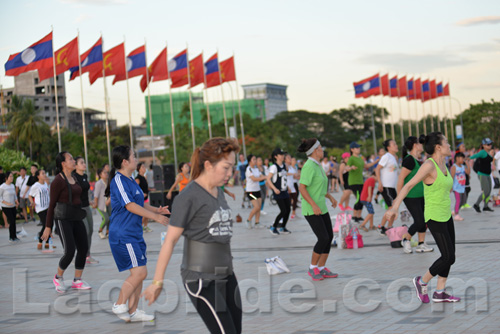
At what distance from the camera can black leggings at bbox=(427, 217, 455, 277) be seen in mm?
6992

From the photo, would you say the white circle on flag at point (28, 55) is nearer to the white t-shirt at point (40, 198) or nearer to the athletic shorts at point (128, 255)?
the white t-shirt at point (40, 198)

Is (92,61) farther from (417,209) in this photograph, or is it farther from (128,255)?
(128,255)

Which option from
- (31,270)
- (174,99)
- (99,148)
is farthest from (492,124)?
(31,270)

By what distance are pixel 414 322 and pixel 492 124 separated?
310ft

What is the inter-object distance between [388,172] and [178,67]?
3172cm

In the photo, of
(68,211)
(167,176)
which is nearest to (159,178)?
(167,176)

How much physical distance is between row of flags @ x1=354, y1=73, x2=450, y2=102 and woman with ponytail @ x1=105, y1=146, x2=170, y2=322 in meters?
54.0

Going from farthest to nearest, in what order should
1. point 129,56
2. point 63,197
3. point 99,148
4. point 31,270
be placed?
point 99,148 < point 129,56 < point 31,270 < point 63,197

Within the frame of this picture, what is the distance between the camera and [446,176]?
289 inches

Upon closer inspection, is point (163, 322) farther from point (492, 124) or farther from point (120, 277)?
point (492, 124)

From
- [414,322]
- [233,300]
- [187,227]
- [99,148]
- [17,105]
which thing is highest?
[17,105]

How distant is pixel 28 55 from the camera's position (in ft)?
106

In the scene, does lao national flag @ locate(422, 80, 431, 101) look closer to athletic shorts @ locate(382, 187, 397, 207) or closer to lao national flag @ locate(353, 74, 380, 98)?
lao national flag @ locate(353, 74, 380, 98)

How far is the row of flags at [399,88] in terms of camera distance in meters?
62.1
